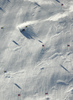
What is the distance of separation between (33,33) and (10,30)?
3.36 meters

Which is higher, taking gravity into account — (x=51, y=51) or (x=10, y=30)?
(x=10, y=30)

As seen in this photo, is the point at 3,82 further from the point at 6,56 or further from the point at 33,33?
the point at 33,33

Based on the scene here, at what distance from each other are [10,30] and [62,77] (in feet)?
32.1

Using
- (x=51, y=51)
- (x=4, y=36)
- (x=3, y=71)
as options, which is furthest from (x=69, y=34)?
(x=3, y=71)

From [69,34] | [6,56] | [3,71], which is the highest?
[69,34]

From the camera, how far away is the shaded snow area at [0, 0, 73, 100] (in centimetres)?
1747

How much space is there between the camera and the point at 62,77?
17.8 meters

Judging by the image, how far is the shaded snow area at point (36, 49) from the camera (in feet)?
57.3

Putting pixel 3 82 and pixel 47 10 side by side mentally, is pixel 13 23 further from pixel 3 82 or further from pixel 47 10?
pixel 3 82

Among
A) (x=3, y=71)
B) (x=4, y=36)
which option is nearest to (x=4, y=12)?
(x=4, y=36)

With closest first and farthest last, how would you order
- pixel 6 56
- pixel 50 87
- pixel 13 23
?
pixel 50 87, pixel 6 56, pixel 13 23

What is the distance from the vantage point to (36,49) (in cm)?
1873

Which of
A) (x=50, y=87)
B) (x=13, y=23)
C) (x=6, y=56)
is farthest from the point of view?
(x=13, y=23)

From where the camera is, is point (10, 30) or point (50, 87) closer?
point (50, 87)
